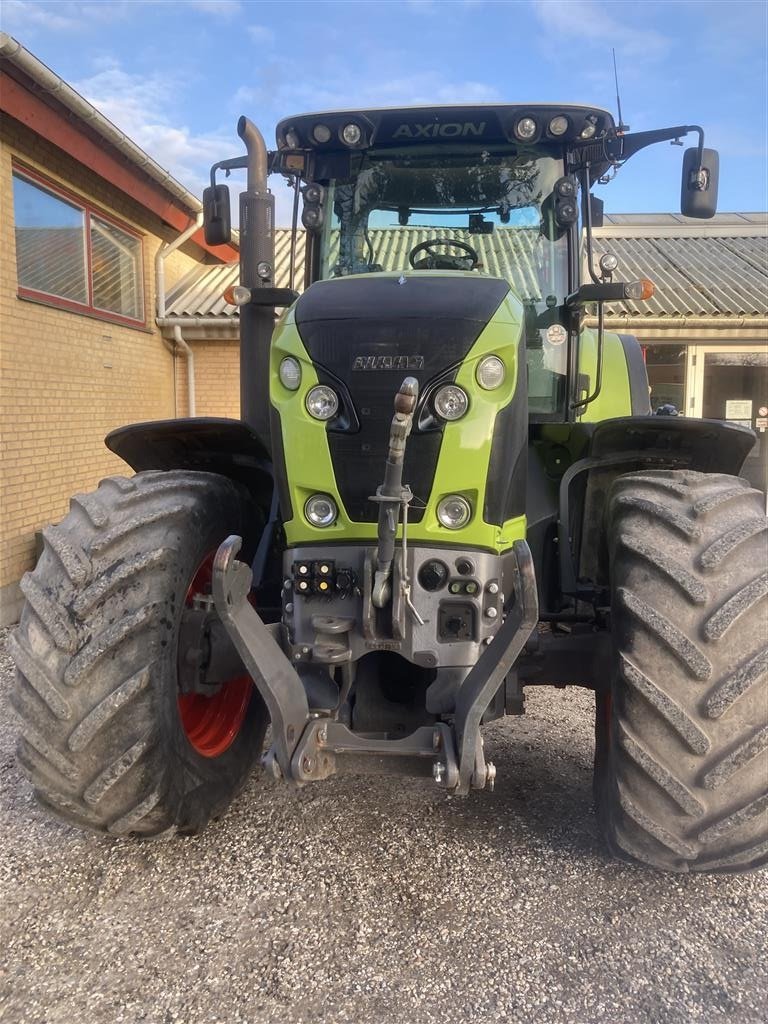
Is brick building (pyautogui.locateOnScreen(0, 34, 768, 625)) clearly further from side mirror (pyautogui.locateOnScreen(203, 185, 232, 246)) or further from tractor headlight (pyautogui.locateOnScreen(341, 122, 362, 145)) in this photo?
side mirror (pyautogui.locateOnScreen(203, 185, 232, 246))

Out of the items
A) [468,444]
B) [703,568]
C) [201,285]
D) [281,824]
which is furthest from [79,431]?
[703,568]

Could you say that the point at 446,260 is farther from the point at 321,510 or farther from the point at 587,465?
the point at 321,510

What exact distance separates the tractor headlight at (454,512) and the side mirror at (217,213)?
1.91m

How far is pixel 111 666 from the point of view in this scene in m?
2.54

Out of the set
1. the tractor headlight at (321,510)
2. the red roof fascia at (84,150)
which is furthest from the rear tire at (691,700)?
the red roof fascia at (84,150)

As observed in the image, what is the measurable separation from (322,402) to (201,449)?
1094 mm

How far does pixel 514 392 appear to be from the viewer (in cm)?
259

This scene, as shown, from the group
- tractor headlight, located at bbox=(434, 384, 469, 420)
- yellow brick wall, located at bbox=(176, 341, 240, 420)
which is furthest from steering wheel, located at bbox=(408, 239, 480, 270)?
yellow brick wall, located at bbox=(176, 341, 240, 420)

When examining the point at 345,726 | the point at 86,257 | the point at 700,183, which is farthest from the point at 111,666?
the point at 86,257

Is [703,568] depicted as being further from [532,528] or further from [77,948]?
[77,948]

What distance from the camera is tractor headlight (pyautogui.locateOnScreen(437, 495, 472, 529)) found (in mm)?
2529

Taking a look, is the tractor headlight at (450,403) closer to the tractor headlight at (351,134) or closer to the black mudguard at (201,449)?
the black mudguard at (201,449)

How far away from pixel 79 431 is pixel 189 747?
5.69 meters

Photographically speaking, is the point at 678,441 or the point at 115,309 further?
the point at 115,309
